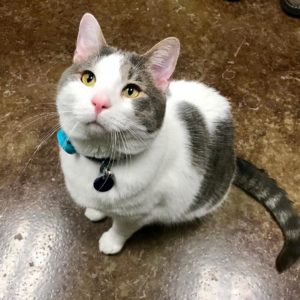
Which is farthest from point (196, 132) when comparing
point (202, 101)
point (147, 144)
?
point (147, 144)

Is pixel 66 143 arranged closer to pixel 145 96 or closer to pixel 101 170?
pixel 101 170

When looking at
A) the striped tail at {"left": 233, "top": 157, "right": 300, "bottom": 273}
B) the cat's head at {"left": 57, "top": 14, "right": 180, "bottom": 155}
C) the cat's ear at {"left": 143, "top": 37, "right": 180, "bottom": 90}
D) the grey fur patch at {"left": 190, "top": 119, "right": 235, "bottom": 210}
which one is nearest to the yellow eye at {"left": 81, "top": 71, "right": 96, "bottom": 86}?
the cat's head at {"left": 57, "top": 14, "right": 180, "bottom": 155}

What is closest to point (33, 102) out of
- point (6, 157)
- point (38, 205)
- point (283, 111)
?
point (6, 157)

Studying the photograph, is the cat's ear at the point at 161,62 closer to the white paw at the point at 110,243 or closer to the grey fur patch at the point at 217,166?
the grey fur patch at the point at 217,166

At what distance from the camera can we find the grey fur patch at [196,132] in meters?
1.22

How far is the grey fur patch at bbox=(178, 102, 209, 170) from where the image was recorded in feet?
4.00

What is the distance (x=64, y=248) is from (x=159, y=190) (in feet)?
1.51

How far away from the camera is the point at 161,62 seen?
39.4 inches

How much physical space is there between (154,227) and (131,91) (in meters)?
0.67

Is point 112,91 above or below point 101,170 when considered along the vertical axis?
above

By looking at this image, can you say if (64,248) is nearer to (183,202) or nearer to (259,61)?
(183,202)

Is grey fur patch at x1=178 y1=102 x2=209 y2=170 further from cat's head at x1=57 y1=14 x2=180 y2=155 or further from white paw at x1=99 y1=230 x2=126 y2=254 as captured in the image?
white paw at x1=99 y1=230 x2=126 y2=254

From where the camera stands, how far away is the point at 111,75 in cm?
92

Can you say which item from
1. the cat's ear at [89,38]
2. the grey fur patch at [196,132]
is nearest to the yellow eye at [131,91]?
the cat's ear at [89,38]
